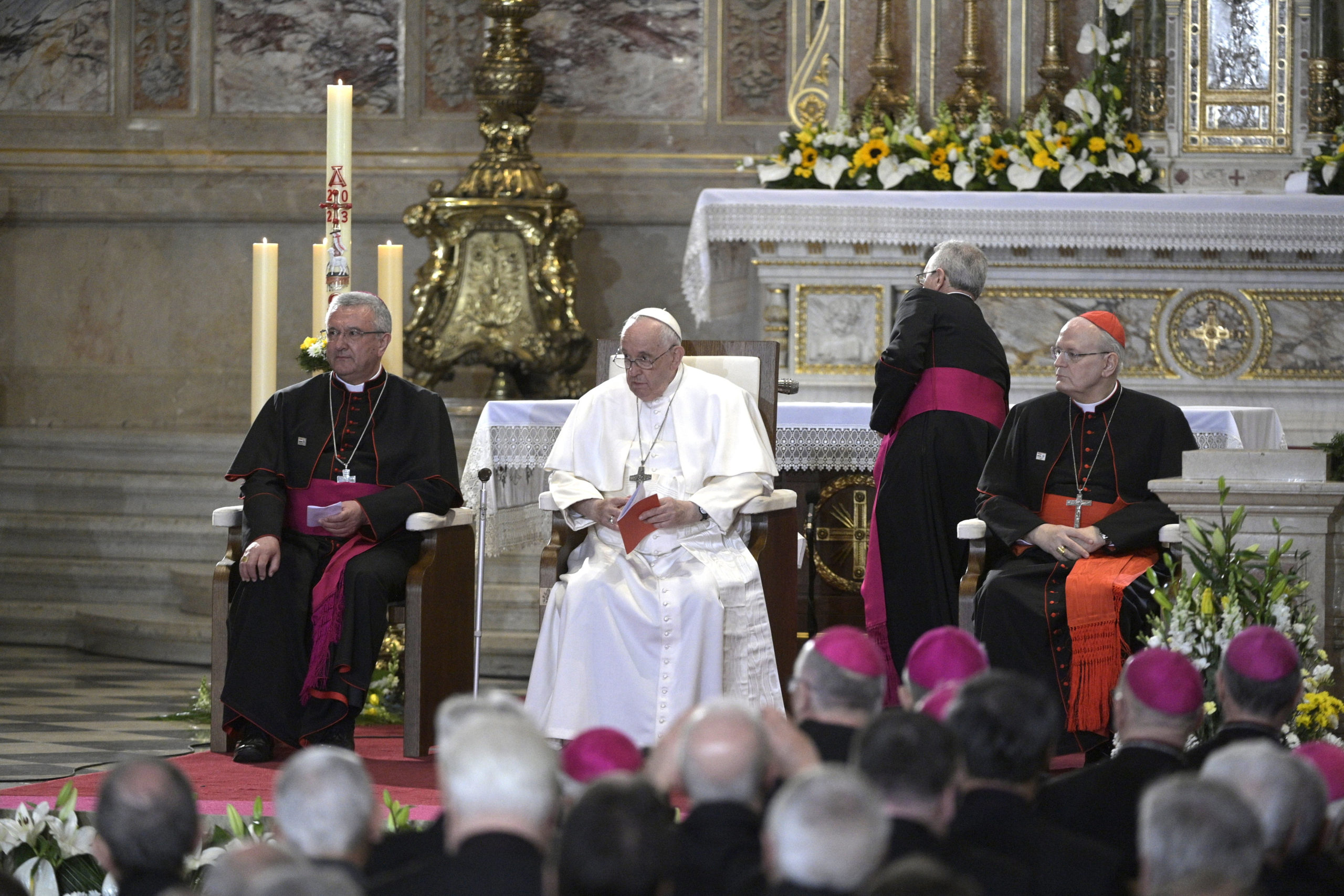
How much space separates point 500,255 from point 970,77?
111 inches

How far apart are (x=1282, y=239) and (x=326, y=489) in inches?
183

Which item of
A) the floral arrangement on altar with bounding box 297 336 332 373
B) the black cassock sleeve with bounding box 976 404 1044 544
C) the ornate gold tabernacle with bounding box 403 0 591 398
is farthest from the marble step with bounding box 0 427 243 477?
the black cassock sleeve with bounding box 976 404 1044 544

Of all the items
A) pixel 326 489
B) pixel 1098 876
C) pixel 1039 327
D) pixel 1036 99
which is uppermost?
pixel 1036 99

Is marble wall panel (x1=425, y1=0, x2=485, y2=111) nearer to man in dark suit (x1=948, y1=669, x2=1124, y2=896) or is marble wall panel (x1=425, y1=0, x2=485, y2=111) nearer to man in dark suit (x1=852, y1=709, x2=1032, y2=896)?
man in dark suit (x1=948, y1=669, x2=1124, y2=896)

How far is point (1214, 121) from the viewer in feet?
29.5

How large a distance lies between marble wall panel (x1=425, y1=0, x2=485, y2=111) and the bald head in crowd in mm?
9134

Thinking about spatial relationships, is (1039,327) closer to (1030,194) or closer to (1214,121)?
(1030,194)

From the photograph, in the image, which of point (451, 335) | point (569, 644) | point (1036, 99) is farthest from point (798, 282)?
point (569, 644)

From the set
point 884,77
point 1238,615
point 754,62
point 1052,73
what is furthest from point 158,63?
point 1238,615

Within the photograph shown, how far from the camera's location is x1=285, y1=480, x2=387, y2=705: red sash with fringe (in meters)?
→ 5.82

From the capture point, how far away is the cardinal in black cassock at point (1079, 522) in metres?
5.46

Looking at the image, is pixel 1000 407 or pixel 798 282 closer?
pixel 1000 407

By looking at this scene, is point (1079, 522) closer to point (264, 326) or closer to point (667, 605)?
point (667, 605)

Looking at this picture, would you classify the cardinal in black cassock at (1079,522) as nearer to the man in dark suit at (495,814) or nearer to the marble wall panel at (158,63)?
the man in dark suit at (495,814)
